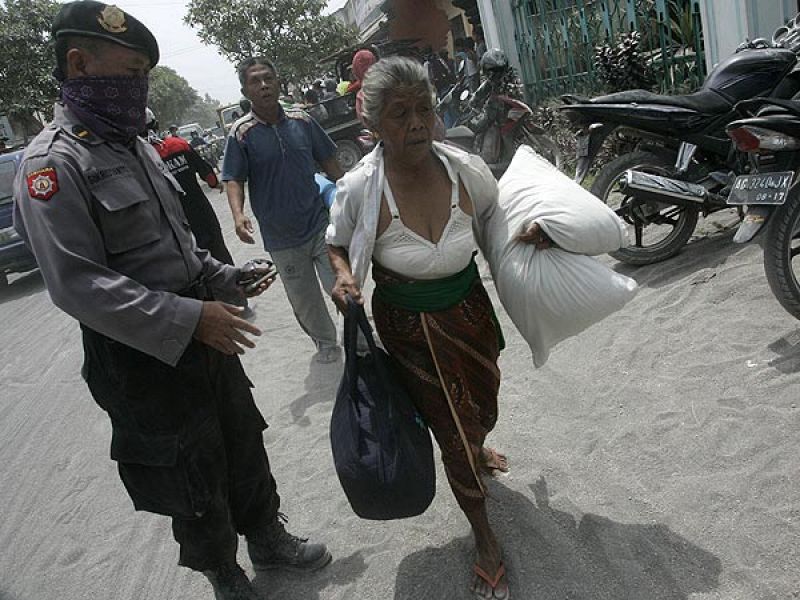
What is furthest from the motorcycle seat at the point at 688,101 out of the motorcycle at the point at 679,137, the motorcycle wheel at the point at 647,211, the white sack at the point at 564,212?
the white sack at the point at 564,212

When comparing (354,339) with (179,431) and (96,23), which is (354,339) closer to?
(179,431)

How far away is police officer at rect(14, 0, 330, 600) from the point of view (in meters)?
1.56

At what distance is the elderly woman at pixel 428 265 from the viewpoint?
1.90m

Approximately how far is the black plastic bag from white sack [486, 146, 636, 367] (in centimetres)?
51

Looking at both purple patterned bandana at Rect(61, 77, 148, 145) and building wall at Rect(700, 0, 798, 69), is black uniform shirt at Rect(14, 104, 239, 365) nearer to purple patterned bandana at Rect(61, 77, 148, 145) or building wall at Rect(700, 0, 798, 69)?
purple patterned bandana at Rect(61, 77, 148, 145)

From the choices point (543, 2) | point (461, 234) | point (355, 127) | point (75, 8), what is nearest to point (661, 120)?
point (461, 234)

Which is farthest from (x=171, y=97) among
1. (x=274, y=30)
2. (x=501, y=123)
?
(x=501, y=123)

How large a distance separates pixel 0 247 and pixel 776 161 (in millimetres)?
9385

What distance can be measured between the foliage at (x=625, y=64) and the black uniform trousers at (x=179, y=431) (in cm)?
575

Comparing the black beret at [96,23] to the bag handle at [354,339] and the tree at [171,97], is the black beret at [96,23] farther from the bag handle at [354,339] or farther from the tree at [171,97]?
the tree at [171,97]

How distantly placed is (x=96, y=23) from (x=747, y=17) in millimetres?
5761

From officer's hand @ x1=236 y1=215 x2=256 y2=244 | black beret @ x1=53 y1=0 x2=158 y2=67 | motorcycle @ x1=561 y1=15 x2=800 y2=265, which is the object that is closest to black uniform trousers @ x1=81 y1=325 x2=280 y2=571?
black beret @ x1=53 y1=0 x2=158 y2=67

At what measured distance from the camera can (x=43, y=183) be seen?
5.06 feet

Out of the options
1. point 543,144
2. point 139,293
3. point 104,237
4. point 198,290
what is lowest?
point 543,144
